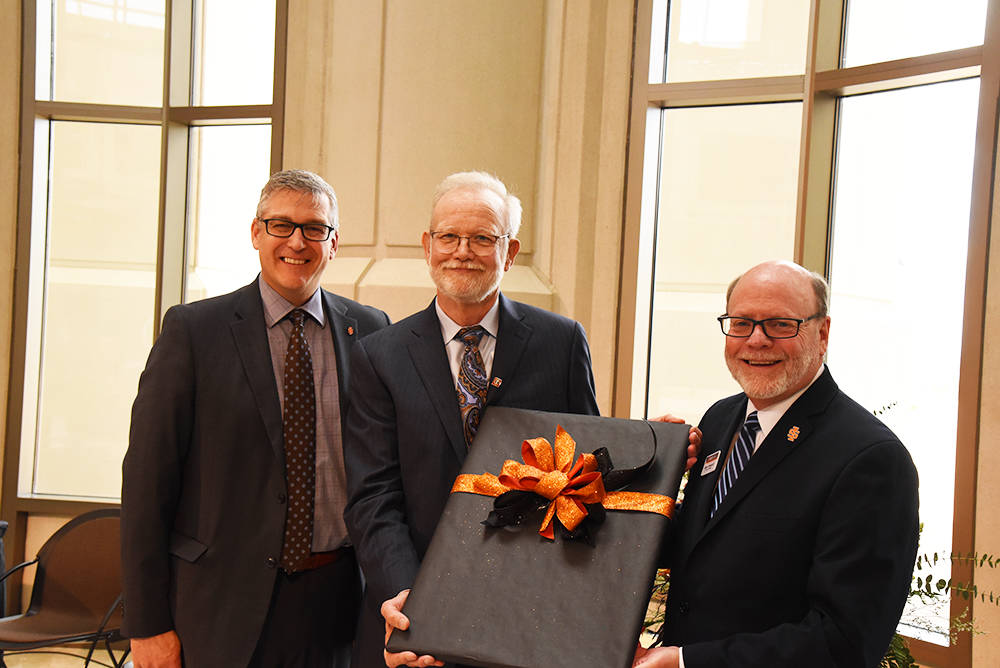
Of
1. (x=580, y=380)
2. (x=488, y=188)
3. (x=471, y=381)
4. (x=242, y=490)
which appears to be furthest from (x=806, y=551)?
(x=242, y=490)

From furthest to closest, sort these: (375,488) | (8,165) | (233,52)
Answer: (233,52) < (8,165) < (375,488)

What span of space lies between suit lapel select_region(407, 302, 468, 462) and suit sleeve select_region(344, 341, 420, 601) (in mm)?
97

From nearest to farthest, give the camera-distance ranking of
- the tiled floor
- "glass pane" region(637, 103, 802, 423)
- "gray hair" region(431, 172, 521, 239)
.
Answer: "gray hair" region(431, 172, 521, 239), "glass pane" region(637, 103, 802, 423), the tiled floor

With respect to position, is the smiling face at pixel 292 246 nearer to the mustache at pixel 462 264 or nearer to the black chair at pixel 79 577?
the mustache at pixel 462 264

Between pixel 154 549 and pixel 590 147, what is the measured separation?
9.30 feet

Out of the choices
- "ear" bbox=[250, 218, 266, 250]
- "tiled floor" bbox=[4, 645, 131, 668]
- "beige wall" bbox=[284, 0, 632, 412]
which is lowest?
"tiled floor" bbox=[4, 645, 131, 668]

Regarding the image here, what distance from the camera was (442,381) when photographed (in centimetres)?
174

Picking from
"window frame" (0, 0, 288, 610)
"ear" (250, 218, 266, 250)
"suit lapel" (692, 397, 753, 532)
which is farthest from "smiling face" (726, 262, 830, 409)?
"window frame" (0, 0, 288, 610)

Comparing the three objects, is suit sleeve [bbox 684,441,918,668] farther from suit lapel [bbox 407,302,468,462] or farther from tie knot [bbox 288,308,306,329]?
tie knot [bbox 288,308,306,329]

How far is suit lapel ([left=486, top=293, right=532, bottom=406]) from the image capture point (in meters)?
1.76

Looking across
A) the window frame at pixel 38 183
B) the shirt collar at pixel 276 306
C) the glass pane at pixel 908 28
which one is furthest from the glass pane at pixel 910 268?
the window frame at pixel 38 183

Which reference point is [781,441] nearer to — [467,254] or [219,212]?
[467,254]

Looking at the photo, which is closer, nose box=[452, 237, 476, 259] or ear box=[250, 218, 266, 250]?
nose box=[452, 237, 476, 259]

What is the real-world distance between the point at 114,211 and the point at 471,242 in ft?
12.6
